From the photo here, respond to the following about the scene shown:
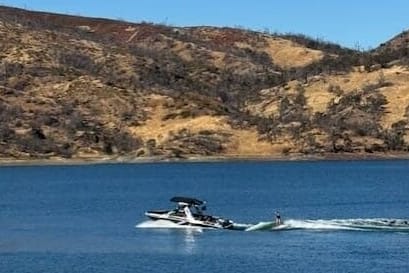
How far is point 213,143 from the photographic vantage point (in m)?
197

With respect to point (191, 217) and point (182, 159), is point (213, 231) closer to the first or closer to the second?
point (191, 217)

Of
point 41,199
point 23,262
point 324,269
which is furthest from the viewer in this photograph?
point 41,199

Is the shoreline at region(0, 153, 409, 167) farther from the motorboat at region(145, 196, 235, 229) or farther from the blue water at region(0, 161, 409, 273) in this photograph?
the motorboat at region(145, 196, 235, 229)

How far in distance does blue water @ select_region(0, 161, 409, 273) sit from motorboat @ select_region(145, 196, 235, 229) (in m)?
1.09

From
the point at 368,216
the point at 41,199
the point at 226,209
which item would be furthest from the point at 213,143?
the point at 368,216

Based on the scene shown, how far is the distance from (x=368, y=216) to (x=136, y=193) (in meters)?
46.1

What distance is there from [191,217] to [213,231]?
8.18 ft

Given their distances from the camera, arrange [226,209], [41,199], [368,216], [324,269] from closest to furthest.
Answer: [324,269]
[368,216]
[226,209]
[41,199]

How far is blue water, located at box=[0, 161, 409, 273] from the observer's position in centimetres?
6494

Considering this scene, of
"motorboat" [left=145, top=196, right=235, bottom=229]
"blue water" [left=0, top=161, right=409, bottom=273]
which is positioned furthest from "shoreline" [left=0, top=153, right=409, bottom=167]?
"motorboat" [left=145, top=196, right=235, bottom=229]

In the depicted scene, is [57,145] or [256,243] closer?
[256,243]

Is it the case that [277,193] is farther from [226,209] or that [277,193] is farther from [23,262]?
[23,262]

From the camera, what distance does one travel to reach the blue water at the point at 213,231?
64.9 m

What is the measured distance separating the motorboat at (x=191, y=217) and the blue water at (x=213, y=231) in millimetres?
1086
